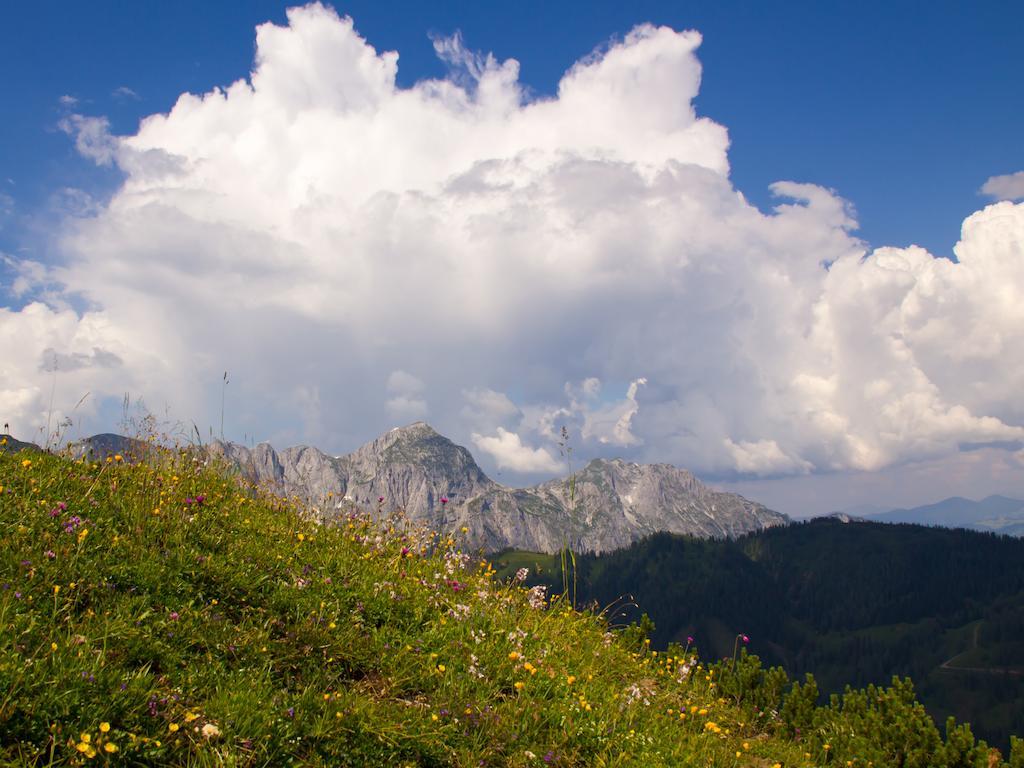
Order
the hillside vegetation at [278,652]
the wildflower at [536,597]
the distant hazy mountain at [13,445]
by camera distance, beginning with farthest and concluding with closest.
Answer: the wildflower at [536,597], the distant hazy mountain at [13,445], the hillside vegetation at [278,652]

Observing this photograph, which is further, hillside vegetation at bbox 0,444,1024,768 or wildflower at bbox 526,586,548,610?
wildflower at bbox 526,586,548,610

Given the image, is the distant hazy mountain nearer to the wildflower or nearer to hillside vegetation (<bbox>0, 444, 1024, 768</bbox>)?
hillside vegetation (<bbox>0, 444, 1024, 768</bbox>)

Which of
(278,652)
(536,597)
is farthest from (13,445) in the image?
(536,597)

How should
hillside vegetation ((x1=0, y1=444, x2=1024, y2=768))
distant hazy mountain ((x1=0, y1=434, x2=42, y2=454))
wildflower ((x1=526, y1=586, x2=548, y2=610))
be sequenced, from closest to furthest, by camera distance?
hillside vegetation ((x1=0, y1=444, x2=1024, y2=768)) < distant hazy mountain ((x1=0, y1=434, x2=42, y2=454)) < wildflower ((x1=526, y1=586, x2=548, y2=610))

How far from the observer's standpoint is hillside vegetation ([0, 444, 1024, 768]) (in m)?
5.28

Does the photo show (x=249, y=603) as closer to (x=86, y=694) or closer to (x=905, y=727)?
(x=86, y=694)

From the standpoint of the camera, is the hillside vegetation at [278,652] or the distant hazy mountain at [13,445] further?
the distant hazy mountain at [13,445]

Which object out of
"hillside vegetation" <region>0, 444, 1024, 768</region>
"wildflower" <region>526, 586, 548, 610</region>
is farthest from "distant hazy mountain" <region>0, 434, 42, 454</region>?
"wildflower" <region>526, 586, 548, 610</region>

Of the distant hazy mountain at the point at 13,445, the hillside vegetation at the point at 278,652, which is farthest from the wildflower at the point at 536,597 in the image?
the distant hazy mountain at the point at 13,445

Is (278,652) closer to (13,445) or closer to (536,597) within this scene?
(536,597)

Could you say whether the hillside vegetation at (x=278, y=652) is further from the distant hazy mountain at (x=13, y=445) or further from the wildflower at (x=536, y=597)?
the distant hazy mountain at (x=13, y=445)

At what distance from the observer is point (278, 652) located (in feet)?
22.0

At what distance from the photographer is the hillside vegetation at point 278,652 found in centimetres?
528

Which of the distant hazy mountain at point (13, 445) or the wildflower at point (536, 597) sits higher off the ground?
the distant hazy mountain at point (13, 445)
